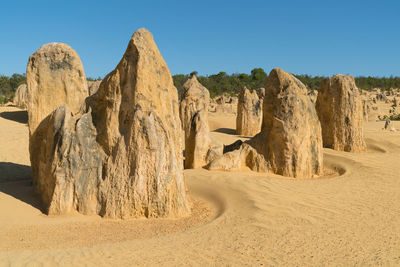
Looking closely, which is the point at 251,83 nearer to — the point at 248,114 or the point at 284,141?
the point at 248,114

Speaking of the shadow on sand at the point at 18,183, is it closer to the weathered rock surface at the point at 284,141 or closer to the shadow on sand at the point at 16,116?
the weathered rock surface at the point at 284,141

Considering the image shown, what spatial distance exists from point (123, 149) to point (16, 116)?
48.9 feet

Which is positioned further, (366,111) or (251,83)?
(251,83)

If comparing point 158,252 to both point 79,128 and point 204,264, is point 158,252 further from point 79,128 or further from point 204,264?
point 79,128

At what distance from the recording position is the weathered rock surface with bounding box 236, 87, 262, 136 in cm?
1425

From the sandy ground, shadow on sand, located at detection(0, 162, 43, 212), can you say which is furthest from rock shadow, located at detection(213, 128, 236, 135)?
shadow on sand, located at detection(0, 162, 43, 212)

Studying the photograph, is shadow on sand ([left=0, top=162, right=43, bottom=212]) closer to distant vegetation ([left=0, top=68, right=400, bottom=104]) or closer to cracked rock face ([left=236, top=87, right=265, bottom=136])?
cracked rock face ([left=236, top=87, right=265, bottom=136])

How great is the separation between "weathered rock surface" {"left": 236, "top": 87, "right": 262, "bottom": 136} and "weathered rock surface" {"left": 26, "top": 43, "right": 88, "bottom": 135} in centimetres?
851


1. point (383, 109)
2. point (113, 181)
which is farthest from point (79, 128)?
point (383, 109)

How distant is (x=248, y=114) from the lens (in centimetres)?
1430

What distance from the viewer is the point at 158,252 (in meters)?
3.47

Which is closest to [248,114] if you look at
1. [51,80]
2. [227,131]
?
[227,131]

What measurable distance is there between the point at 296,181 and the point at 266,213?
2361 millimetres

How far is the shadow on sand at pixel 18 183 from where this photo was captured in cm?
547
